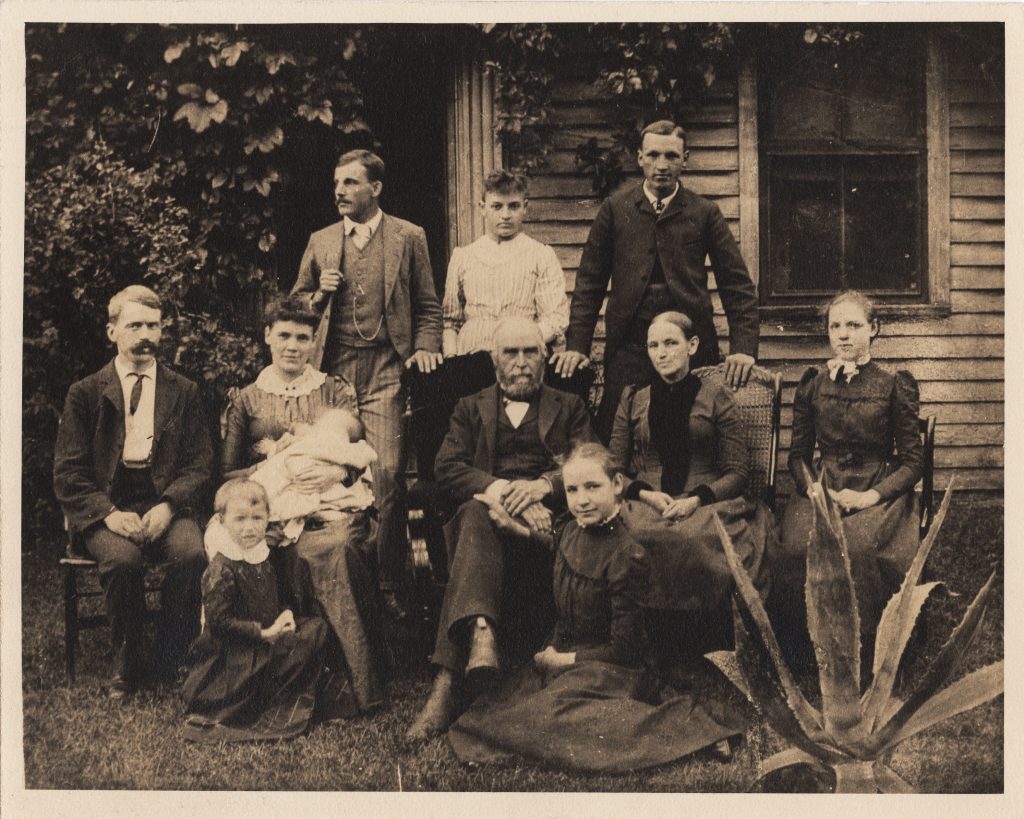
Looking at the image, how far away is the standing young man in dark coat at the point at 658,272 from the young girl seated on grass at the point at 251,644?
4.57 ft

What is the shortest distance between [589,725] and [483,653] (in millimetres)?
456

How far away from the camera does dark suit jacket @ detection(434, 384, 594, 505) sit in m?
4.35

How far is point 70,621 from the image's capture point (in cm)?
442

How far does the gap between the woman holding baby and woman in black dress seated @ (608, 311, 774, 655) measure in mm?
1051

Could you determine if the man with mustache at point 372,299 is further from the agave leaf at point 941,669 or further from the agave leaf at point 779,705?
the agave leaf at point 941,669

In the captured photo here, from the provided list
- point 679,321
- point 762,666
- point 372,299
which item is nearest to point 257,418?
point 372,299

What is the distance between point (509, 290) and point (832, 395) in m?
1.37

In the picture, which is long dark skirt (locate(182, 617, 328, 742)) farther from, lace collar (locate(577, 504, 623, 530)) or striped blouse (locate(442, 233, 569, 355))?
striped blouse (locate(442, 233, 569, 355))

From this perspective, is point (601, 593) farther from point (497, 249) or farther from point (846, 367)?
point (497, 249)

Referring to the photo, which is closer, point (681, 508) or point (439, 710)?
point (439, 710)

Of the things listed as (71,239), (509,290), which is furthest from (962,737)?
(71,239)

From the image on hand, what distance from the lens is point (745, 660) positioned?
403cm

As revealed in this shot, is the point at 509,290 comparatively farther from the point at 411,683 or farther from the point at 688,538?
the point at 411,683

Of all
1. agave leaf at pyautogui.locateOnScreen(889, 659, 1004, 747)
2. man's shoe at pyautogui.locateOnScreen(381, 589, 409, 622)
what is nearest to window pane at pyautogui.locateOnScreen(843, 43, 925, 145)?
agave leaf at pyautogui.locateOnScreen(889, 659, 1004, 747)
